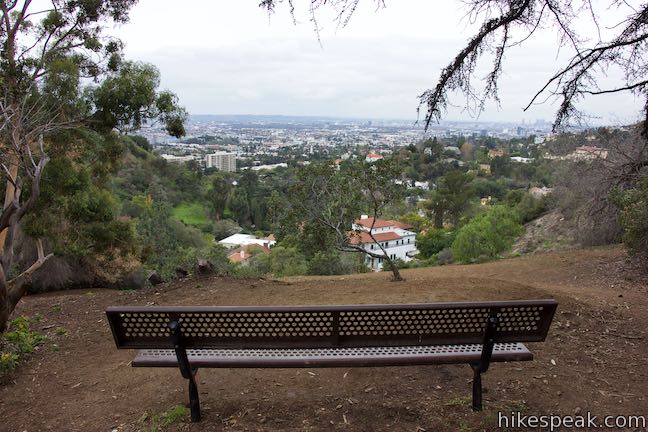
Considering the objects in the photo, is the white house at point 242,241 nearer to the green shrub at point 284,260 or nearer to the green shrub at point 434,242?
the green shrub at point 434,242

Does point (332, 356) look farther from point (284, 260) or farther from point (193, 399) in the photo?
point (284, 260)

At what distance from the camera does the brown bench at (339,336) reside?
2799 millimetres

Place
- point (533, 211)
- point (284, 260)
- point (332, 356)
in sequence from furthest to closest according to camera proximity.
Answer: point (533, 211) → point (284, 260) → point (332, 356)

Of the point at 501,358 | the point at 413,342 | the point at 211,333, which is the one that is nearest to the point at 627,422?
the point at 501,358

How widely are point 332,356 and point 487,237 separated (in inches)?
751

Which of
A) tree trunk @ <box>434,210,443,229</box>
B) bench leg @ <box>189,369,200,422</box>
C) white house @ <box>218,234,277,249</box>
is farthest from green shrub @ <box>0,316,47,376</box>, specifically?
tree trunk @ <box>434,210,443,229</box>

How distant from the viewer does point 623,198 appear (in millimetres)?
9078

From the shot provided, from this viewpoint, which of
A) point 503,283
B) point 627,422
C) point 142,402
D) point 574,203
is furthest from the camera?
point 574,203

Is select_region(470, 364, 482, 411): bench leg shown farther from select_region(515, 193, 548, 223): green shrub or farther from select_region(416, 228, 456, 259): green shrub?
select_region(416, 228, 456, 259): green shrub

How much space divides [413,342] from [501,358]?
Answer: 1.73 feet

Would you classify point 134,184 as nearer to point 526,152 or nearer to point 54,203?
point 54,203

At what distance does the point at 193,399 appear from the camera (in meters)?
2.85

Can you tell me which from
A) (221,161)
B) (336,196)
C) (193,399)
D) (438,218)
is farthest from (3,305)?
(221,161)

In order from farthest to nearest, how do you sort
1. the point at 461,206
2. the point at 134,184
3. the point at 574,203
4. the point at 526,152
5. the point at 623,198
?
the point at 526,152 < the point at 134,184 < the point at 461,206 < the point at 574,203 < the point at 623,198
